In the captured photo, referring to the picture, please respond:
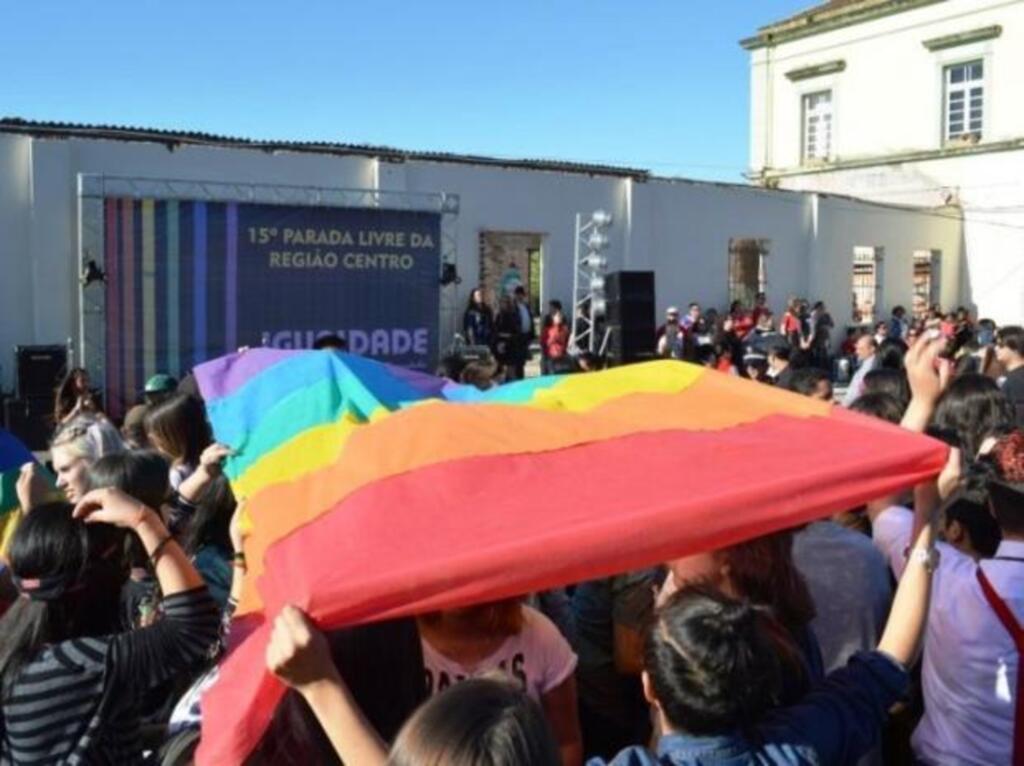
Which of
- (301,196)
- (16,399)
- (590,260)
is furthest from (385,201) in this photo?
(16,399)

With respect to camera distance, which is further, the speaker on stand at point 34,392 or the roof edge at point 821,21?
the roof edge at point 821,21

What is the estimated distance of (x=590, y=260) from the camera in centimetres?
1623

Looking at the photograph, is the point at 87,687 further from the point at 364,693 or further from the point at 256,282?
the point at 256,282

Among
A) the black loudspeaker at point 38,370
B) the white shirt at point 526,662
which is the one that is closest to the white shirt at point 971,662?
the white shirt at point 526,662

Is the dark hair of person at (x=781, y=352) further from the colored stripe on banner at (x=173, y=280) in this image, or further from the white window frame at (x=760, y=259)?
the white window frame at (x=760, y=259)

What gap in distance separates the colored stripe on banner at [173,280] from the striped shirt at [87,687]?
1204 centimetres

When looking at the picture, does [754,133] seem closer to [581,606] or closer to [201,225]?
[201,225]

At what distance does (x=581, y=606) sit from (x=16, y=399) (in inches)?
484

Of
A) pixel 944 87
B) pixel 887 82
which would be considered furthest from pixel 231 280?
pixel 887 82

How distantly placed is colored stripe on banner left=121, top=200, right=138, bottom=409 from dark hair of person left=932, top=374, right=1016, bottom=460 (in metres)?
11.0

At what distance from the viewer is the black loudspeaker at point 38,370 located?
13.6 metres

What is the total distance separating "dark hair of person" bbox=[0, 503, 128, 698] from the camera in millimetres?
2242

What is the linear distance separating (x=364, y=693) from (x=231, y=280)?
1283 cm

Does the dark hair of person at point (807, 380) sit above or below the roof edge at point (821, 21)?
below
